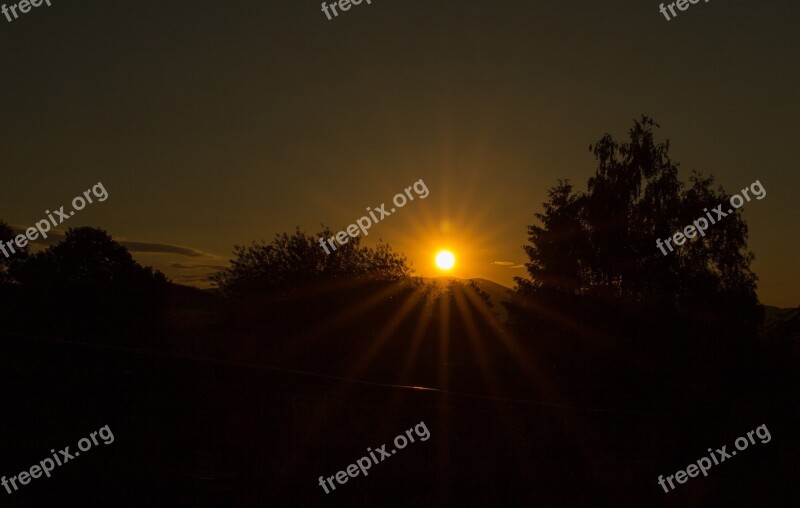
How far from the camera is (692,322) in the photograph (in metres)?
32.9

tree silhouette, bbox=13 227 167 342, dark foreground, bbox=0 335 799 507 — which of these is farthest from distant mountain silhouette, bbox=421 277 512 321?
dark foreground, bbox=0 335 799 507

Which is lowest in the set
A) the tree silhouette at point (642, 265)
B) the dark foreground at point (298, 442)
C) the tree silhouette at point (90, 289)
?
the dark foreground at point (298, 442)

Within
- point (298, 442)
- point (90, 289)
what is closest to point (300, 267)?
point (90, 289)

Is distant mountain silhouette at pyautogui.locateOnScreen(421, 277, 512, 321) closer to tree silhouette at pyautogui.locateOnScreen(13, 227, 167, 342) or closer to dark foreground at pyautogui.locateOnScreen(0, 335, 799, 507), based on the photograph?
tree silhouette at pyautogui.locateOnScreen(13, 227, 167, 342)

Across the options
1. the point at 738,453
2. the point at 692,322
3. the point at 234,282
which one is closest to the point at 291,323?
the point at 234,282

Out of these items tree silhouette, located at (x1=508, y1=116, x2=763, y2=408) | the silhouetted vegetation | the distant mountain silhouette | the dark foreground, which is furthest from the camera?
the distant mountain silhouette

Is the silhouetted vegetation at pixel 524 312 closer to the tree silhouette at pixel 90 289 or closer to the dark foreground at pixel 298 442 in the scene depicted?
the tree silhouette at pixel 90 289

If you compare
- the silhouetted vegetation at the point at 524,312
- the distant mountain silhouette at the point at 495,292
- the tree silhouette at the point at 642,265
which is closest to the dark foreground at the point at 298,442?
the silhouetted vegetation at the point at 524,312

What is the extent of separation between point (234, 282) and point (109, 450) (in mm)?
36867

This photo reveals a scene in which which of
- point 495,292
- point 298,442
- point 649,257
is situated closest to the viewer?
point 298,442

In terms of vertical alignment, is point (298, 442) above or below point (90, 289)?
below

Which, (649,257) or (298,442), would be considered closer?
(298,442)

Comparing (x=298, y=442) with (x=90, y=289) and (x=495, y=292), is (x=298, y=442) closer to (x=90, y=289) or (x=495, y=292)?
(x=90, y=289)

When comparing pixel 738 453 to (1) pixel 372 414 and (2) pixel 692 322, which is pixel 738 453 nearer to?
(1) pixel 372 414
